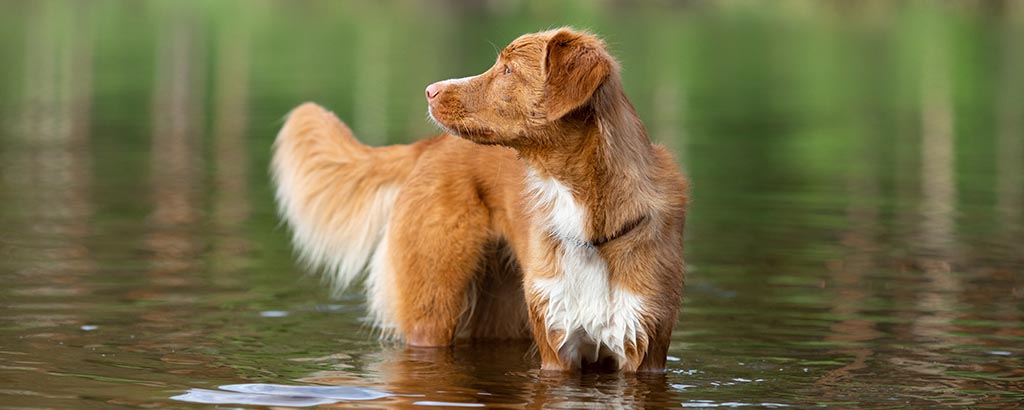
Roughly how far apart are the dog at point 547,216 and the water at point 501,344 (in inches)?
11.3

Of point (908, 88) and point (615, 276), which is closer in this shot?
point (615, 276)

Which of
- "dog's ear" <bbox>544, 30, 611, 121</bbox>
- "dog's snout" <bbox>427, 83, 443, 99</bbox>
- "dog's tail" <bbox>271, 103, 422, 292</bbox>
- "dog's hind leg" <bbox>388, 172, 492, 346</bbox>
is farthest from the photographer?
"dog's tail" <bbox>271, 103, 422, 292</bbox>

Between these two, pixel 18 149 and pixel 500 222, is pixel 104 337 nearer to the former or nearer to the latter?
pixel 500 222

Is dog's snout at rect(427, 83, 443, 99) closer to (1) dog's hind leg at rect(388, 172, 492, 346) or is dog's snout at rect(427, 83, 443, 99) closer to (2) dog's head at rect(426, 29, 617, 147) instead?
(2) dog's head at rect(426, 29, 617, 147)

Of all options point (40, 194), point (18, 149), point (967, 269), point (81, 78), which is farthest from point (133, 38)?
point (967, 269)

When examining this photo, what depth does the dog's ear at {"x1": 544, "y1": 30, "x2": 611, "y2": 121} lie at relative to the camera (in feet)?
23.7

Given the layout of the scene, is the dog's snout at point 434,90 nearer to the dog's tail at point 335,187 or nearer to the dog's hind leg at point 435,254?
the dog's hind leg at point 435,254

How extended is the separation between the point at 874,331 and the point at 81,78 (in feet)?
90.6

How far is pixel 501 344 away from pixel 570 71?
104 inches

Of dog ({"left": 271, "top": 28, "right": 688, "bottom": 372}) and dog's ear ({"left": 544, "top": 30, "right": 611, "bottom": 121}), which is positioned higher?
dog's ear ({"left": 544, "top": 30, "right": 611, "bottom": 121})

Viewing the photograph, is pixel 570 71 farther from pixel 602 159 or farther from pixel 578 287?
pixel 578 287

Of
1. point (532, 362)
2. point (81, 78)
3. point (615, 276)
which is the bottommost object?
point (532, 362)

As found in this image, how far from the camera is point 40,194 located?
15.8m

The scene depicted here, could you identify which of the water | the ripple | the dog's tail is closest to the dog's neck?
the water
